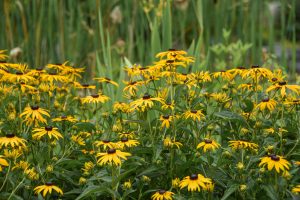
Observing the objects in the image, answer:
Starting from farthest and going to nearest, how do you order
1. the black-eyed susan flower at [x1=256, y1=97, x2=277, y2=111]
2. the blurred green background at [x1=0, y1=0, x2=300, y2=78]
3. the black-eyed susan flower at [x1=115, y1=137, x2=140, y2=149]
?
the blurred green background at [x1=0, y1=0, x2=300, y2=78] < the black-eyed susan flower at [x1=256, y1=97, x2=277, y2=111] < the black-eyed susan flower at [x1=115, y1=137, x2=140, y2=149]

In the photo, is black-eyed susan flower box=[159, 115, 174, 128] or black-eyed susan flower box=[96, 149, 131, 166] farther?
black-eyed susan flower box=[159, 115, 174, 128]

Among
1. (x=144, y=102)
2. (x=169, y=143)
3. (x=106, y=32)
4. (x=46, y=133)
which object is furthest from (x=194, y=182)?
(x=106, y=32)

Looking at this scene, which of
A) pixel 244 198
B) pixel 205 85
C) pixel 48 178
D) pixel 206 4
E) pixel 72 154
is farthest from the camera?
pixel 206 4

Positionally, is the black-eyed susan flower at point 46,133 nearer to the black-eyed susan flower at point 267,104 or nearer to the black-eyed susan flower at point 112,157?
the black-eyed susan flower at point 112,157

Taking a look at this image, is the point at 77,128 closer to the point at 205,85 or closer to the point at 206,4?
the point at 205,85

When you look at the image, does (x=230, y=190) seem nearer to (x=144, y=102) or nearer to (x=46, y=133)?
(x=144, y=102)

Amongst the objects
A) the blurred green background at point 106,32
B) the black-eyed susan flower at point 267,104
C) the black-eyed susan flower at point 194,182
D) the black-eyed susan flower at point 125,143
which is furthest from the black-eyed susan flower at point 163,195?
the blurred green background at point 106,32

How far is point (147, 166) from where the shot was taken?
1.91 metres

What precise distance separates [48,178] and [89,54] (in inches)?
81.3

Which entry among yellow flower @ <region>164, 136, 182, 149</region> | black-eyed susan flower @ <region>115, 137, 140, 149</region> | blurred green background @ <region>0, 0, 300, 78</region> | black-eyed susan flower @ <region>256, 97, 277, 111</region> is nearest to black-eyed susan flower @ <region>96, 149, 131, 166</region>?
black-eyed susan flower @ <region>115, 137, 140, 149</region>

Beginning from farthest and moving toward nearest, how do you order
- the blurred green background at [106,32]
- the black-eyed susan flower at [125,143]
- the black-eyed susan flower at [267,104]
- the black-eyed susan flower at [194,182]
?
the blurred green background at [106,32]
the black-eyed susan flower at [267,104]
the black-eyed susan flower at [125,143]
the black-eyed susan flower at [194,182]

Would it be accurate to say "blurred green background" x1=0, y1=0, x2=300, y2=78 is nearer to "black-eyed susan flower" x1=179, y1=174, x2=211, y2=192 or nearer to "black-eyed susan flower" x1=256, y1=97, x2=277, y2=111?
"black-eyed susan flower" x1=256, y1=97, x2=277, y2=111

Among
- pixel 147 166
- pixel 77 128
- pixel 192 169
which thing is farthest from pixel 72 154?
pixel 192 169

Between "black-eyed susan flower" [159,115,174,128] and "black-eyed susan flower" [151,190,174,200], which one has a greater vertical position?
"black-eyed susan flower" [159,115,174,128]
